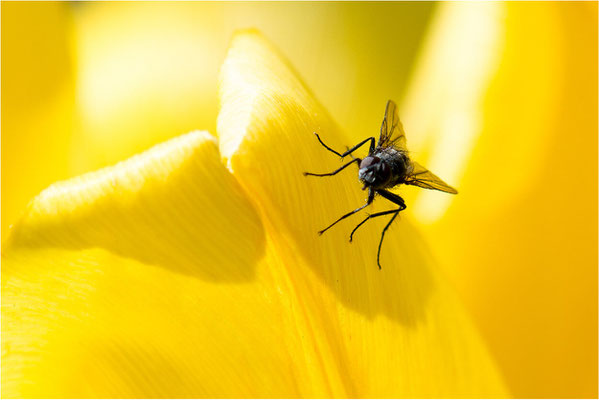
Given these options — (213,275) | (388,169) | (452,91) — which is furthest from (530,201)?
(213,275)

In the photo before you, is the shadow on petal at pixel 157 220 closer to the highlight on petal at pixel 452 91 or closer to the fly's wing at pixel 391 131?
the fly's wing at pixel 391 131

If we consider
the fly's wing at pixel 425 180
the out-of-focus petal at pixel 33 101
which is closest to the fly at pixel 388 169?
the fly's wing at pixel 425 180

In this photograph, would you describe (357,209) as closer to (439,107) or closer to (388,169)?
(388,169)

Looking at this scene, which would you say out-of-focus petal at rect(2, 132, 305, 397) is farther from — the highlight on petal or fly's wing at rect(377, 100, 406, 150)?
the highlight on petal

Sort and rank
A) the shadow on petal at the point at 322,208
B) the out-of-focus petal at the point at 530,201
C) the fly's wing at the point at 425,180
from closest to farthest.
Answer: the shadow on petal at the point at 322,208 → the fly's wing at the point at 425,180 → the out-of-focus petal at the point at 530,201

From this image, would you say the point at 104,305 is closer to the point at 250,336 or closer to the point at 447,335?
the point at 250,336

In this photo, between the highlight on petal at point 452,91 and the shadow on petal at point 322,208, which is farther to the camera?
the highlight on petal at point 452,91

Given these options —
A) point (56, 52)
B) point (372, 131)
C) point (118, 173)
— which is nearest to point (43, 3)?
point (56, 52)

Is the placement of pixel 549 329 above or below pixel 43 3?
below
